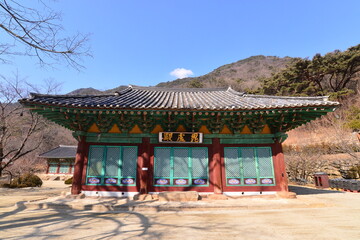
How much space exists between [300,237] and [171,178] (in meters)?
4.96

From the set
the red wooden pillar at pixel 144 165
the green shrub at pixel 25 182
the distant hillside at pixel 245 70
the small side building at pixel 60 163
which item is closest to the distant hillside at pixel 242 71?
the distant hillside at pixel 245 70

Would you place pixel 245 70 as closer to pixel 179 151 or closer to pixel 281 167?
pixel 281 167

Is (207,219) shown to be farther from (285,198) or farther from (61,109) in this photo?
(61,109)

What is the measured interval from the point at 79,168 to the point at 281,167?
9.15 meters

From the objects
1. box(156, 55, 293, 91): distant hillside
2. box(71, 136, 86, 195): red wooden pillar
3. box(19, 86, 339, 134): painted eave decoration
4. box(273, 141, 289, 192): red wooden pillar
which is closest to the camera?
box(19, 86, 339, 134): painted eave decoration

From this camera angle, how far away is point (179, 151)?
8.09 m

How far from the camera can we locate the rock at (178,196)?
707cm

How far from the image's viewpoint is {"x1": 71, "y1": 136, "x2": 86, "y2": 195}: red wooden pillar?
7.56 m

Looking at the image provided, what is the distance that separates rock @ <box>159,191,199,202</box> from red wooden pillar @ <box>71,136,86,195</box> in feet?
12.2

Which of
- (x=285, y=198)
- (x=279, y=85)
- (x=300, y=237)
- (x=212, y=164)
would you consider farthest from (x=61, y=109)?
(x=279, y=85)

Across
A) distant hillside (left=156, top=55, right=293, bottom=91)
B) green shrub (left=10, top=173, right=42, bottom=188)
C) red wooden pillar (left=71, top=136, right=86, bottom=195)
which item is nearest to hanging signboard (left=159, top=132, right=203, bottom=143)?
red wooden pillar (left=71, top=136, right=86, bottom=195)

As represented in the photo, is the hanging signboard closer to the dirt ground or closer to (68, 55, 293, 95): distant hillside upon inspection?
the dirt ground

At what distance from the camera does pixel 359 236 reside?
4.07m

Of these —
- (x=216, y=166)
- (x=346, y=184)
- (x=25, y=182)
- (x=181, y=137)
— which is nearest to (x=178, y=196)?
(x=216, y=166)
